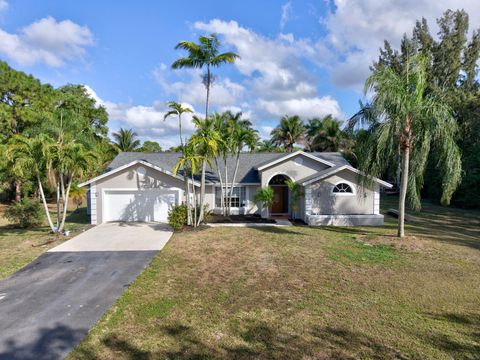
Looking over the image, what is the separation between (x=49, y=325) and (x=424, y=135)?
43.7 ft

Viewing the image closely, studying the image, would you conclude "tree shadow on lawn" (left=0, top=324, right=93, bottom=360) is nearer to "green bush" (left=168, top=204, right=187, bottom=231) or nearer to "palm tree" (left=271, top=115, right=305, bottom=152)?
"green bush" (left=168, top=204, right=187, bottom=231)

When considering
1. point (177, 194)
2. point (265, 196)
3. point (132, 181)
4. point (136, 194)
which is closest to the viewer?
point (132, 181)

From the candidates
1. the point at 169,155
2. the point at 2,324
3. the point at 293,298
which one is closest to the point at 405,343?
the point at 293,298

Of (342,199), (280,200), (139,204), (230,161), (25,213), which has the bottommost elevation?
(25,213)

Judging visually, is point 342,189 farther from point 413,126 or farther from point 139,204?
point 139,204

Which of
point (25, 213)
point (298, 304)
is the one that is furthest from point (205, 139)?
point (25, 213)

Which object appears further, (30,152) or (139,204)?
(139,204)

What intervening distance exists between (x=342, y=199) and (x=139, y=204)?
39.5ft

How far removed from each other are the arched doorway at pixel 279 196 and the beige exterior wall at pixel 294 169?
3.11ft

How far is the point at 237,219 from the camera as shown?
1717 centimetres

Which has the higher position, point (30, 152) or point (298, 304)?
point (30, 152)

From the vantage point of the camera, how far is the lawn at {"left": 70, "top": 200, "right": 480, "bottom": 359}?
5020mm

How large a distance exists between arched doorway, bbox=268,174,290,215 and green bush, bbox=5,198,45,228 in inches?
533

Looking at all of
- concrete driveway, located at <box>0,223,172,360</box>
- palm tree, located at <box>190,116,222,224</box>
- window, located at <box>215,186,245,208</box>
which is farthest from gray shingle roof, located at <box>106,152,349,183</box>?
concrete driveway, located at <box>0,223,172,360</box>
